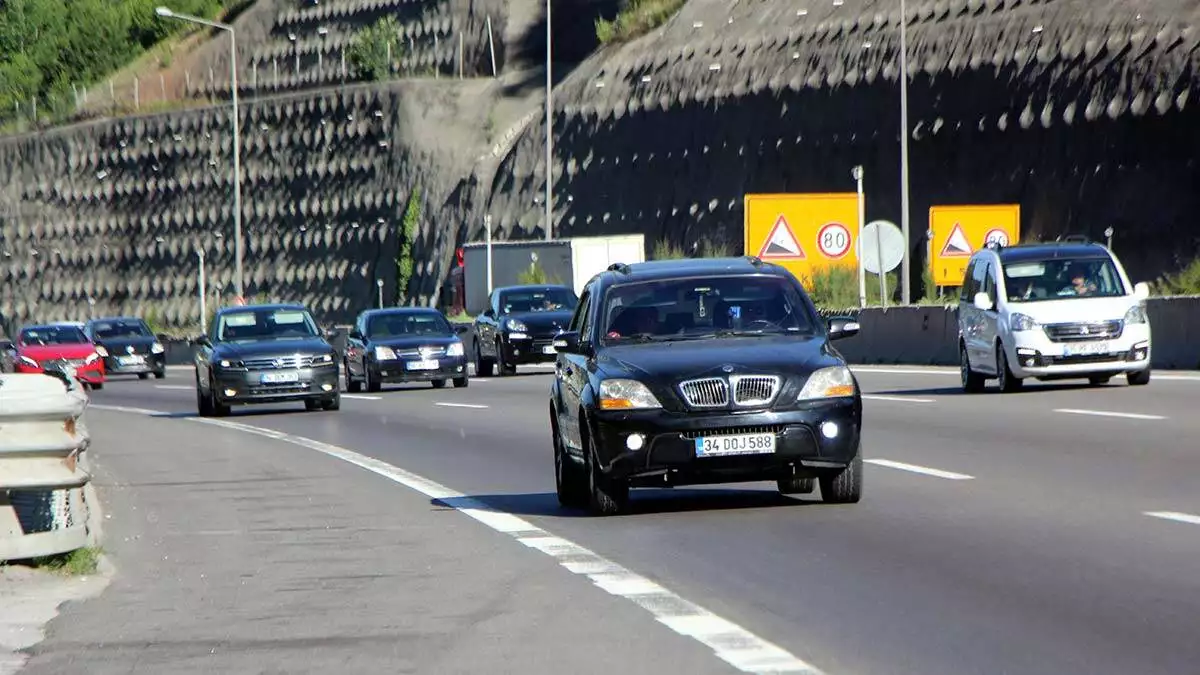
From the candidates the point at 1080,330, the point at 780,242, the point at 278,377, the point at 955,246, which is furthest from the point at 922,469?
the point at 780,242

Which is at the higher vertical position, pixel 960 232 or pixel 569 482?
pixel 960 232

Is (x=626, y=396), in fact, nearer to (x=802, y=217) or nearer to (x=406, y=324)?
(x=406, y=324)

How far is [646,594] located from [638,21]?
8077 cm

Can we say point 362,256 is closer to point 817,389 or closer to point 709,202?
point 709,202

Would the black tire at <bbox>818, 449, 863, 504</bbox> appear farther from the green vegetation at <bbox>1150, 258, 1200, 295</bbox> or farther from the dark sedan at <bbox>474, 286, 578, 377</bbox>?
the dark sedan at <bbox>474, 286, 578, 377</bbox>

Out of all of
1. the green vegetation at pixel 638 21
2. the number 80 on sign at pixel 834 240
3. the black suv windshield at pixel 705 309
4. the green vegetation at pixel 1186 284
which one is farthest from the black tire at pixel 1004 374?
the green vegetation at pixel 638 21

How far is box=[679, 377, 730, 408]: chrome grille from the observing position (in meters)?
13.4

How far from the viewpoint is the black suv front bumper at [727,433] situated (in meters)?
13.3

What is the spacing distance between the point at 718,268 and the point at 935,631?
20.9 ft

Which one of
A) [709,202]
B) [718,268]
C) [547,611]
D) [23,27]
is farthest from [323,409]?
[23,27]

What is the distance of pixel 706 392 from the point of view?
527 inches

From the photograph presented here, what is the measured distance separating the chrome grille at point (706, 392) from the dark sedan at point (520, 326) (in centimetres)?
2834

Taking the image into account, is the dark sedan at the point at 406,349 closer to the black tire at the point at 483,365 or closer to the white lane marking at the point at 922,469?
the black tire at the point at 483,365

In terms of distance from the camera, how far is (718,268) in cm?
1473
